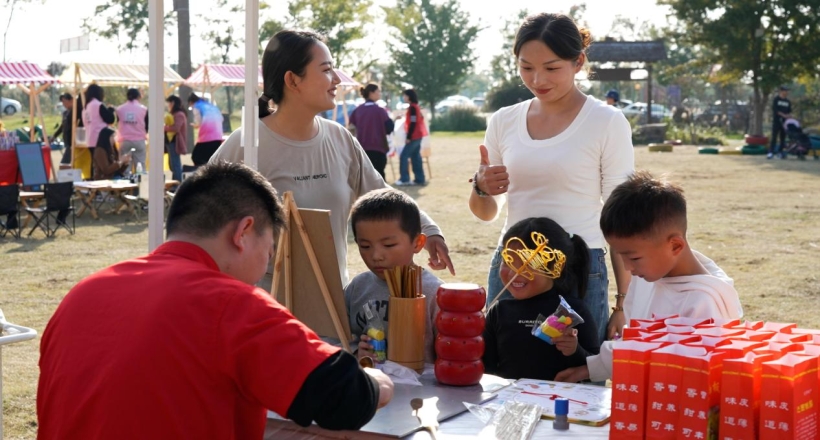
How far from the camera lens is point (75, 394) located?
1820 millimetres

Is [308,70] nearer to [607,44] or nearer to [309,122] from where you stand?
[309,122]

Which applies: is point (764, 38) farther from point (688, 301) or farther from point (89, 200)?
point (688, 301)

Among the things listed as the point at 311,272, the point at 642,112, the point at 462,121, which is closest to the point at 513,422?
the point at 311,272

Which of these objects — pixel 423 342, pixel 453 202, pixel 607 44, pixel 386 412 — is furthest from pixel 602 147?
pixel 607 44

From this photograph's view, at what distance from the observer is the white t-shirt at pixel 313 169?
3.28 meters

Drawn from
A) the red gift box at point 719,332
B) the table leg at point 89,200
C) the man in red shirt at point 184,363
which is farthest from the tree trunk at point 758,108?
the man in red shirt at point 184,363

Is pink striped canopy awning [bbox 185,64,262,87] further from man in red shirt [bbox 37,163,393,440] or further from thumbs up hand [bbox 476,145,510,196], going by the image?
man in red shirt [bbox 37,163,393,440]

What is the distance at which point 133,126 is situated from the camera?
13938mm

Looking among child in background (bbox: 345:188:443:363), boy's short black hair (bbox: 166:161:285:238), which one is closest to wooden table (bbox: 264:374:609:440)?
boy's short black hair (bbox: 166:161:285:238)

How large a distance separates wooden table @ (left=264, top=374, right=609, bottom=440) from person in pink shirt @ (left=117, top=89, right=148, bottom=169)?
12156mm

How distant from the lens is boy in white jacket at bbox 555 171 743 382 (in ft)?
8.57

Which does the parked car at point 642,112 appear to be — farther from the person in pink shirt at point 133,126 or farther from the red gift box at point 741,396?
the red gift box at point 741,396

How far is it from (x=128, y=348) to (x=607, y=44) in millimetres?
30351

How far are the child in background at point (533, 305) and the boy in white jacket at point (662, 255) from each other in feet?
0.87
